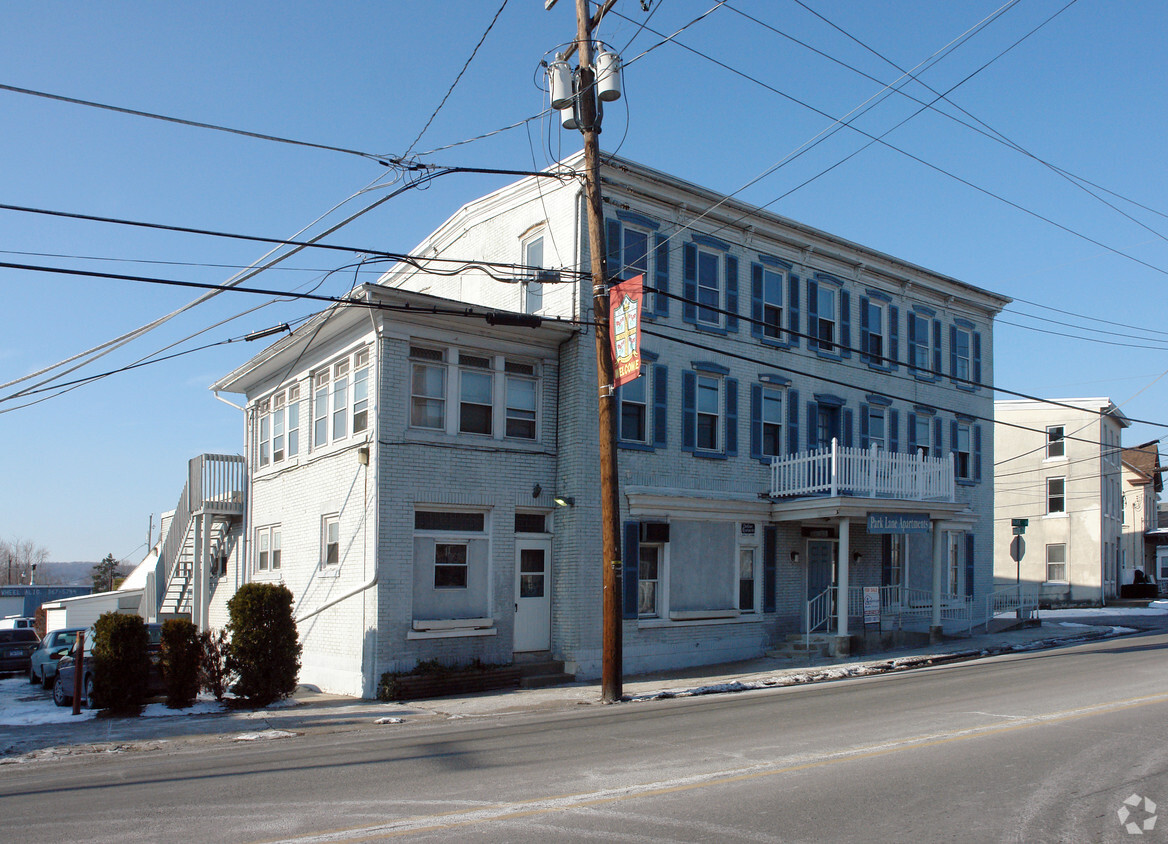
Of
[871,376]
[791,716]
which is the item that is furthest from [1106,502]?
[791,716]

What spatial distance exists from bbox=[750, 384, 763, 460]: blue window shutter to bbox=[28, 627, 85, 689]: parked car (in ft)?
51.0

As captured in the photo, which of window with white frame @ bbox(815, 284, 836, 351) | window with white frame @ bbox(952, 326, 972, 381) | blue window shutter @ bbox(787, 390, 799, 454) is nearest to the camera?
blue window shutter @ bbox(787, 390, 799, 454)

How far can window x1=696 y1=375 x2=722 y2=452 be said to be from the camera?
71.2 ft

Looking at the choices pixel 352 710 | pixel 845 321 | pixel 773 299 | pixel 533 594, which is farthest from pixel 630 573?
pixel 845 321

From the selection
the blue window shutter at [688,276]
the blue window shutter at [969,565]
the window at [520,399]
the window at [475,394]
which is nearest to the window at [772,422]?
the blue window shutter at [688,276]

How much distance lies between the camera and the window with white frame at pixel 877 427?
25.8 m

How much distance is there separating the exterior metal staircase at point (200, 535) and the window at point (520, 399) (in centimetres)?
928

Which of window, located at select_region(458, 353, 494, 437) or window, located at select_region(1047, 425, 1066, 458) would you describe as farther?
window, located at select_region(1047, 425, 1066, 458)

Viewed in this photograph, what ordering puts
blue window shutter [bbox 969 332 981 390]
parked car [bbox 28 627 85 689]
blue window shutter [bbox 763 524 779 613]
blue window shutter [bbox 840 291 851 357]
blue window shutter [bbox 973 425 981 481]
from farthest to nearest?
blue window shutter [bbox 969 332 981 390] → blue window shutter [bbox 973 425 981 481] → blue window shutter [bbox 840 291 851 357] → blue window shutter [bbox 763 524 779 613] → parked car [bbox 28 627 85 689]

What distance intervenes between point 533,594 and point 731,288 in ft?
28.5

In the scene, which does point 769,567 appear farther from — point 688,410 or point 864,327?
point 864,327

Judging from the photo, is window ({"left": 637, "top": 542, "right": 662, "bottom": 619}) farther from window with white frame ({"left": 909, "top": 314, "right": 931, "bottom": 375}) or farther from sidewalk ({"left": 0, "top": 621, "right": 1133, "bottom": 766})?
window with white frame ({"left": 909, "top": 314, "right": 931, "bottom": 375})

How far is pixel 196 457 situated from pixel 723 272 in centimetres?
1454

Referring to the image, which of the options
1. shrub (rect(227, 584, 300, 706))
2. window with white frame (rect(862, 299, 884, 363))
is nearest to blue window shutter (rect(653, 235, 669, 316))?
window with white frame (rect(862, 299, 884, 363))
